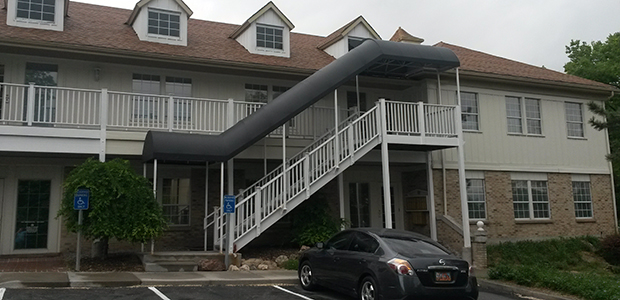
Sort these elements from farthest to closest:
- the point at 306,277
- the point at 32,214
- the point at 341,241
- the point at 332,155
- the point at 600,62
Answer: the point at 600,62 < the point at 332,155 < the point at 32,214 < the point at 306,277 < the point at 341,241

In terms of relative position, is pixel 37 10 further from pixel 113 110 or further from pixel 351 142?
pixel 351 142

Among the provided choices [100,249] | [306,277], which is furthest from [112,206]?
[306,277]

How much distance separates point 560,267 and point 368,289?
400 inches

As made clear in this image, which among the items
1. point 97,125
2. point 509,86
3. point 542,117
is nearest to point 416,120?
point 509,86

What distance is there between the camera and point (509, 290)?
36.6ft

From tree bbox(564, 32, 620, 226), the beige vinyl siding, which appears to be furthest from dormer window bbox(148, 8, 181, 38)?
tree bbox(564, 32, 620, 226)

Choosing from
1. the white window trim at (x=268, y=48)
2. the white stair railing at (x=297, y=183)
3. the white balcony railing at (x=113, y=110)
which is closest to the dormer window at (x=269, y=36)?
the white window trim at (x=268, y=48)

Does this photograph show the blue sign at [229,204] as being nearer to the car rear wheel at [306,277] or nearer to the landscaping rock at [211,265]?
the landscaping rock at [211,265]

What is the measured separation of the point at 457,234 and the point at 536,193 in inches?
191

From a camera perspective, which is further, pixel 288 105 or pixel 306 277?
pixel 288 105

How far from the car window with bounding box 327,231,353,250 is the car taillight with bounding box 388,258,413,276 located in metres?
1.58

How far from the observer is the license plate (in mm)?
8262

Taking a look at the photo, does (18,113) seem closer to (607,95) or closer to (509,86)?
(509,86)

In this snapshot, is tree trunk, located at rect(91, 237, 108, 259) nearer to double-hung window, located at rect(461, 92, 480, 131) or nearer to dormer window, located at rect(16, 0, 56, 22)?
dormer window, located at rect(16, 0, 56, 22)
